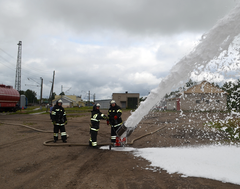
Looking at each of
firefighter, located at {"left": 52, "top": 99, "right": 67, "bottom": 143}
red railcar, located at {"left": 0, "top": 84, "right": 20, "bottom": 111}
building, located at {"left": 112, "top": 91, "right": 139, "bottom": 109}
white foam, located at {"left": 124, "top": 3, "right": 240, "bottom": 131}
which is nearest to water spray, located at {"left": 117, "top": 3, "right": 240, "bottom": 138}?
white foam, located at {"left": 124, "top": 3, "right": 240, "bottom": 131}

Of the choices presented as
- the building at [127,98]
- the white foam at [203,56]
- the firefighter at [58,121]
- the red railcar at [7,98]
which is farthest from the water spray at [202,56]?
the building at [127,98]

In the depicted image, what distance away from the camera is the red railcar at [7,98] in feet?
83.0

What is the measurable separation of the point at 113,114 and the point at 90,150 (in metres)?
1.73

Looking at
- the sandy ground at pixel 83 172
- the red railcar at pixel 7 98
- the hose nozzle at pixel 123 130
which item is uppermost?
the red railcar at pixel 7 98

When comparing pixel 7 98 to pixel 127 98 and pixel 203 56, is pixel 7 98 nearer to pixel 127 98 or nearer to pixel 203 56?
pixel 203 56

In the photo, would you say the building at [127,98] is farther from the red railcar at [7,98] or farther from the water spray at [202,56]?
the water spray at [202,56]

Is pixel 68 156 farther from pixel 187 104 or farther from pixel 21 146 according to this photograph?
pixel 187 104

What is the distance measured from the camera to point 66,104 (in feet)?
242

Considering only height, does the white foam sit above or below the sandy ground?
above

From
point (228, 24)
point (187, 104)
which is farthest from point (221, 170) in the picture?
point (187, 104)

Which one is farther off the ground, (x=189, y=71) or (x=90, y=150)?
(x=189, y=71)

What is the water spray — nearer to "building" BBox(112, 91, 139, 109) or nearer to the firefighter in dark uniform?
the firefighter in dark uniform

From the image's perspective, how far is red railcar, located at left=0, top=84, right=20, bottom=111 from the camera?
2531 cm

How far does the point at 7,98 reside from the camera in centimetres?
2614
